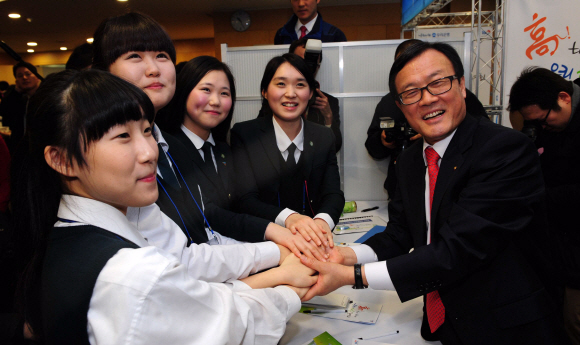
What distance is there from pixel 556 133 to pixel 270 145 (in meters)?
1.70

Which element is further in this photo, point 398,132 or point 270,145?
point 398,132

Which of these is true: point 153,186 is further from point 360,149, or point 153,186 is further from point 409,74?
point 360,149

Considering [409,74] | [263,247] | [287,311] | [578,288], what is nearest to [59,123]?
[287,311]

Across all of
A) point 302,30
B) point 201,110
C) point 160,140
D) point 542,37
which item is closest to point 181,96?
point 201,110

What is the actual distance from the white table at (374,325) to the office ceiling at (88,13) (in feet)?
19.5

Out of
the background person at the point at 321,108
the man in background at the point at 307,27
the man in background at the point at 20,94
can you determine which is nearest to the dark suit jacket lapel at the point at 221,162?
the background person at the point at 321,108

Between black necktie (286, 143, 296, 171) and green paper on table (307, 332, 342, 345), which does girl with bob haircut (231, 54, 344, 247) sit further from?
green paper on table (307, 332, 342, 345)

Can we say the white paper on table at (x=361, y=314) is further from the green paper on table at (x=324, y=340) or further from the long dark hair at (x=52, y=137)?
the long dark hair at (x=52, y=137)

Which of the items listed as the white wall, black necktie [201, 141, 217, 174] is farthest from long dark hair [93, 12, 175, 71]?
the white wall

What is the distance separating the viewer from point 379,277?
1235 mm

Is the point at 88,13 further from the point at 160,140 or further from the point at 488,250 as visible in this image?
the point at 488,250

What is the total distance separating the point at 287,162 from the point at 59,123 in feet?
4.20

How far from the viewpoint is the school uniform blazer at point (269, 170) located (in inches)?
73.2

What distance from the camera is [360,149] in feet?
10.5
